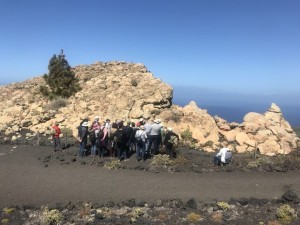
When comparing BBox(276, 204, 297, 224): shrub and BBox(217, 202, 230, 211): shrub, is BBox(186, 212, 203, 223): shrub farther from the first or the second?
BBox(276, 204, 297, 224): shrub

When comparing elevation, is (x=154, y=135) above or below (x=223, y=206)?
above

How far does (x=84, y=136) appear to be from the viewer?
22.3 metres

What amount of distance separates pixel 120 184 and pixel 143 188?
4.07 ft

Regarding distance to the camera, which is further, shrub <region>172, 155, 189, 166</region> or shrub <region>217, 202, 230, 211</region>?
shrub <region>172, 155, 189, 166</region>

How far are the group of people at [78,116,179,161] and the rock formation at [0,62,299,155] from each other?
490 centimetres

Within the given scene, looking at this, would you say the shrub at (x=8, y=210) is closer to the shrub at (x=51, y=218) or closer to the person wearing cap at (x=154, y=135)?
the shrub at (x=51, y=218)

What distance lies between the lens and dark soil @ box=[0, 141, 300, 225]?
14.2m

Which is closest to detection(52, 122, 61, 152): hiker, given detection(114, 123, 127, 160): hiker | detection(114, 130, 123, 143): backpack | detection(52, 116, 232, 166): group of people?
detection(52, 116, 232, 166): group of people

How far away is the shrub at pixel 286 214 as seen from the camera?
533 inches

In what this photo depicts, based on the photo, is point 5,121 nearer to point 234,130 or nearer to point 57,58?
point 57,58

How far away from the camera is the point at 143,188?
688 inches

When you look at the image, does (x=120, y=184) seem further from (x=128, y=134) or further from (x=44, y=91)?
(x=44, y=91)

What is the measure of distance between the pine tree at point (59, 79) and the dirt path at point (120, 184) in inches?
643

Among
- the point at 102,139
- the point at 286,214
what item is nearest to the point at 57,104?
the point at 102,139
